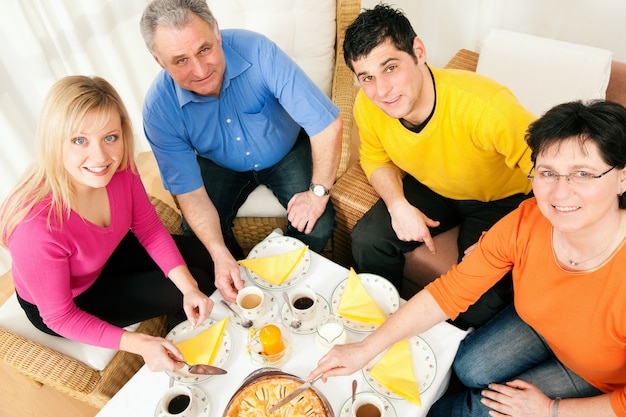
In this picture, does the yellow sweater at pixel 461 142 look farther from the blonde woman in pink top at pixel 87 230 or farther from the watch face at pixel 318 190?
the blonde woman in pink top at pixel 87 230

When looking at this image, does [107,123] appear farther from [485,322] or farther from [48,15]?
[485,322]

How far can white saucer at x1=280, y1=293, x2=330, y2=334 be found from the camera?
3.97 ft

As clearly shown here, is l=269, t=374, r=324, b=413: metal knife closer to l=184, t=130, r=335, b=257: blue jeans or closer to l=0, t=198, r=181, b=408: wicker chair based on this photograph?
l=0, t=198, r=181, b=408: wicker chair

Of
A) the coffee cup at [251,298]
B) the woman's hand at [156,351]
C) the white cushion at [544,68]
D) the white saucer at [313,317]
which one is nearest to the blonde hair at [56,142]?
the woman's hand at [156,351]

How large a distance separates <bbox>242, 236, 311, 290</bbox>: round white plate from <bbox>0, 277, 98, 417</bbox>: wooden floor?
920 millimetres

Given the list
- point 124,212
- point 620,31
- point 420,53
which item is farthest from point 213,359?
point 620,31

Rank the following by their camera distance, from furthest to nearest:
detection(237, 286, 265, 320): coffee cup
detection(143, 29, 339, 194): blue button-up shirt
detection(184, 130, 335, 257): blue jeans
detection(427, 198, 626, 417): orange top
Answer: detection(184, 130, 335, 257): blue jeans, detection(143, 29, 339, 194): blue button-up shirt, detection(237, 286, 265, 320): coffee cup, detection(427, 198, 626, 417): orange top

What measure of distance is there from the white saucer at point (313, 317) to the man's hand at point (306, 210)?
484 mm

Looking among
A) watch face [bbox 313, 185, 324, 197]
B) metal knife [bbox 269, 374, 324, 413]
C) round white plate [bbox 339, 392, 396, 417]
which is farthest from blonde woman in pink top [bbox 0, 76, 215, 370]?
watch face [bbox 313, 185, 324, 197]

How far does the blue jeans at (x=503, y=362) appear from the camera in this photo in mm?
1232

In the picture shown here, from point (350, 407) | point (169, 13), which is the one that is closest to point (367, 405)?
point (350, 407)

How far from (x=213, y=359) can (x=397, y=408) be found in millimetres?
471

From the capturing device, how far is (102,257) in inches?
54.7

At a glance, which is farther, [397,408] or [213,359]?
[213,359]
